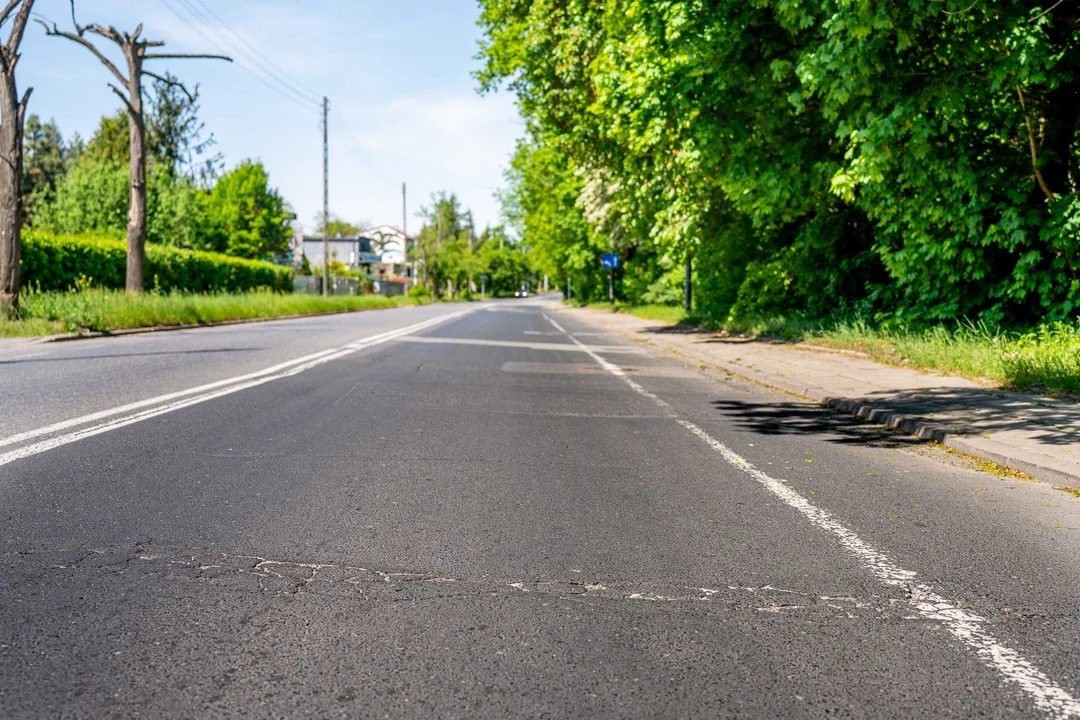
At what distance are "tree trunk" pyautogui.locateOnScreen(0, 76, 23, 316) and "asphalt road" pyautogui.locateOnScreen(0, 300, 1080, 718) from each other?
13302 millimetres

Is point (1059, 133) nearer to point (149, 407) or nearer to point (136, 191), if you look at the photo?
point (149, 407)

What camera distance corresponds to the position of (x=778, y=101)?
15305 mm

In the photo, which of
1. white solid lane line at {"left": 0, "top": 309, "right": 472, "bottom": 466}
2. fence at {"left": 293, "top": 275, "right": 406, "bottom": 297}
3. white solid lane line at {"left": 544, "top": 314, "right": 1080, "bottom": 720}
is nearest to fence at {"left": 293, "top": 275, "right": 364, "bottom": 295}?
fence at {"left": 293, "top": 275, "right": 406, "bottom": 297}

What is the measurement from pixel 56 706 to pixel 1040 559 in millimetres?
4325

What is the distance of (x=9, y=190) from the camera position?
19.7 meters

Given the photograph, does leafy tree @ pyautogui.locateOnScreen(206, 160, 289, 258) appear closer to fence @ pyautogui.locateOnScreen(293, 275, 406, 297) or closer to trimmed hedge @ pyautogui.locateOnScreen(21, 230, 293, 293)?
fence @ pyautogui.locateOnScreen(293, 275, 406, 297)

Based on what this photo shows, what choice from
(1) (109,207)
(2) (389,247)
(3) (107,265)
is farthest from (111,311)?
(2) (389,247)

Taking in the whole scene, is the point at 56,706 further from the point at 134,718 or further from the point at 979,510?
the point at 979,510

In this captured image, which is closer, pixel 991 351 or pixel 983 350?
pixel 991 351

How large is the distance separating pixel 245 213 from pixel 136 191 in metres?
51.7

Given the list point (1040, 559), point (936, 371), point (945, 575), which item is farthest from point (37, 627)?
point (936, 371)

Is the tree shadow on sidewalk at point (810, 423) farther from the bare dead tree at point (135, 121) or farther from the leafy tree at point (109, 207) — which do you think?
the leafy tree at point (109, 207)

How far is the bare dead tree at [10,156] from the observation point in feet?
64.0

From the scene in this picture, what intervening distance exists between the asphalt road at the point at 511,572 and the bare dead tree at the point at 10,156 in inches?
525
